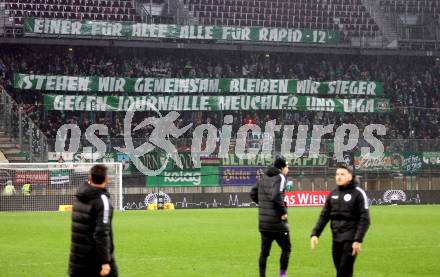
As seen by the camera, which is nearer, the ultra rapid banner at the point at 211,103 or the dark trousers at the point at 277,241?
the dark trousers at the point at 277,241

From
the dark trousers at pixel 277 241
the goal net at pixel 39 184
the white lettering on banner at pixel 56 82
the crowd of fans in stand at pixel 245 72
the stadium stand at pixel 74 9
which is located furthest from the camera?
the stadium stand at pixel 74 9

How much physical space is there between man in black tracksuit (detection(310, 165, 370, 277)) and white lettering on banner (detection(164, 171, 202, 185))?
31.6 m

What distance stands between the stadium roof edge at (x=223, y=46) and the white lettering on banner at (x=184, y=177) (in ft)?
40.3

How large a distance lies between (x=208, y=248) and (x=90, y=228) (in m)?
10.4

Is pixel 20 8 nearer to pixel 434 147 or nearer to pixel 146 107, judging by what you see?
pixel 146 107

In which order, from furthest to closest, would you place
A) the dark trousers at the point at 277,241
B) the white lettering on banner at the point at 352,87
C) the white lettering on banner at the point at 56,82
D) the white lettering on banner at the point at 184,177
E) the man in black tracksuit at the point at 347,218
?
the white lettering on banner at the point at 352,87, the white lettering on banner at the point at 56,82, the white lettering on banner at the point at 184,177, the dark trousers at the point at 277,241, the man in black tracksuit at the point at 347,218

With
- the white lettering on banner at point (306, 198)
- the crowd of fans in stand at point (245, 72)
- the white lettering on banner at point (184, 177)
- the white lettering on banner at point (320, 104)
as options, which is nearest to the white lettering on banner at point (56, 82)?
the crowd of fans in stand at point (245, 72)

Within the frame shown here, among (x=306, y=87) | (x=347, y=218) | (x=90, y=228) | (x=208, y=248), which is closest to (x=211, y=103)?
(x=306, y=87)

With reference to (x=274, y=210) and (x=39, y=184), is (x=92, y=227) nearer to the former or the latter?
(x=274, y=210)

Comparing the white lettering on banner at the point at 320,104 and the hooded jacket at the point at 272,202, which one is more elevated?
the white lettering on banner at the point at 320,104

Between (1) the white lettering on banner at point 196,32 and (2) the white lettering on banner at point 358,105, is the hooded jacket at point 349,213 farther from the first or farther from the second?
(2) the white lettering on banner at point 358,105

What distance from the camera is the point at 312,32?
55.2 m

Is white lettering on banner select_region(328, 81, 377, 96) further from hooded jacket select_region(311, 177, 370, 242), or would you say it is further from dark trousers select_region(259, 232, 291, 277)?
hooded jacket select_region(311, 177, 370, 242)

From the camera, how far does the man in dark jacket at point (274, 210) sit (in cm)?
1332
